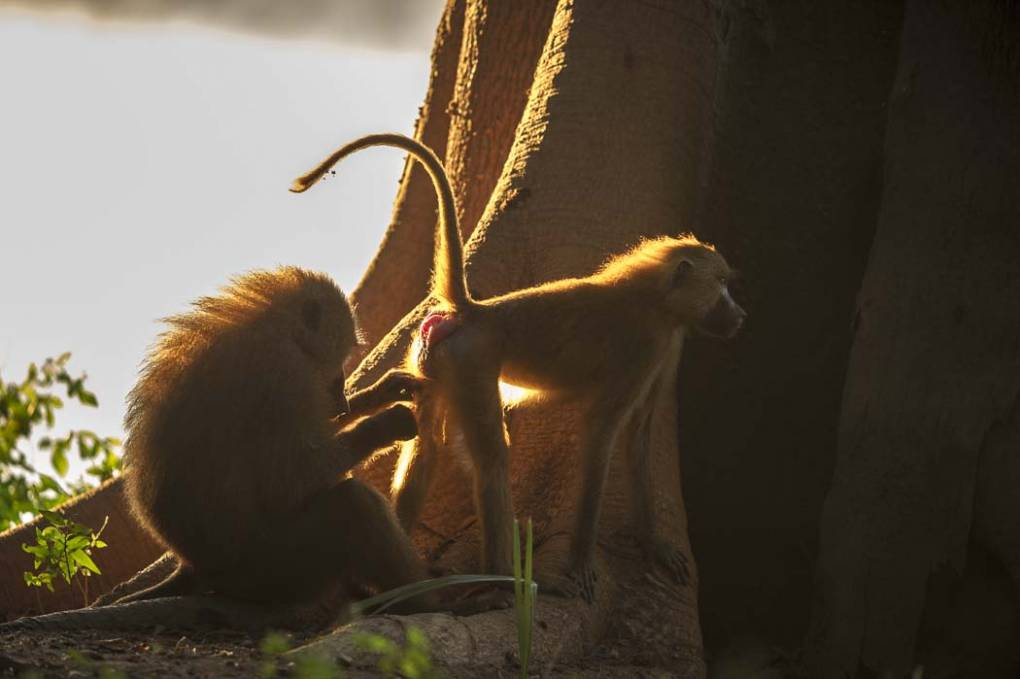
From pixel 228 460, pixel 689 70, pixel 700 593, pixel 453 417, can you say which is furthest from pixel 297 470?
pixel 689 70

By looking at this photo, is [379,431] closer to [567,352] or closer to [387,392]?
[387,392]

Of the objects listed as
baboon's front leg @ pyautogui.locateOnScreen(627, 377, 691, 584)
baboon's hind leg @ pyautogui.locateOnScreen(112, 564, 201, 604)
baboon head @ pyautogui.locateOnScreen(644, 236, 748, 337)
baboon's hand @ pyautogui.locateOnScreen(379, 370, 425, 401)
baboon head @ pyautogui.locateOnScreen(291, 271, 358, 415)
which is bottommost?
baboon's hind leg @ pyautogui.locateOnScreen(112, 564, 201, 604)

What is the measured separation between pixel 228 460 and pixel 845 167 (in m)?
3.29

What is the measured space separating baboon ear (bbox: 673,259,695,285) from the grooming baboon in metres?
1.62

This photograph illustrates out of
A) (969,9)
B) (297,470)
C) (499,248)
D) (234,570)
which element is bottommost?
(234,570)

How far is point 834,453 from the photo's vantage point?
21.7 ft

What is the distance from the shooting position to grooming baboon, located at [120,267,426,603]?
16.6 feet

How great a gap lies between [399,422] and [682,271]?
139 cm

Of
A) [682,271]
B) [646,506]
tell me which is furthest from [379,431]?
[682,271]

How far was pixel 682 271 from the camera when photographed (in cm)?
604

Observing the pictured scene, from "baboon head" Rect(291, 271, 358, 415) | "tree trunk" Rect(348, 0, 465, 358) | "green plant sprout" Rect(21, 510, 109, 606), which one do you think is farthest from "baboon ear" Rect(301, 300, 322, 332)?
"tree trunk" Rect(348, 0, 465, 358)

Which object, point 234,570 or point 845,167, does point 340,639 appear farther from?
point 845,167

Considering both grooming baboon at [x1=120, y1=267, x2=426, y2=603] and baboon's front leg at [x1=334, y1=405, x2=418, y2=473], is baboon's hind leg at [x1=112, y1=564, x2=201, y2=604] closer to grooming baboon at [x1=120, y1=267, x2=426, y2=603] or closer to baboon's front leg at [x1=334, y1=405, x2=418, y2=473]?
grooming baboon at [x1=120, y1=267, x2=426, y2=603]

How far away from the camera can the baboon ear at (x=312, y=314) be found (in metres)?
5.39
